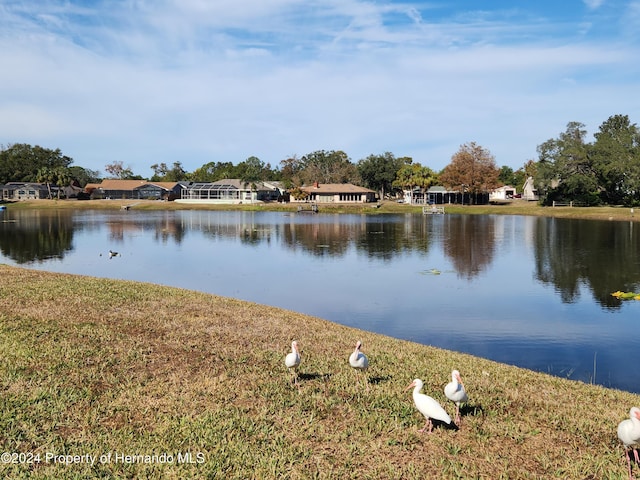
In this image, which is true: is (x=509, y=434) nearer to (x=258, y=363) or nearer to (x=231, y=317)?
(x=258, y=363)

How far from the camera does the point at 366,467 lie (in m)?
6.79

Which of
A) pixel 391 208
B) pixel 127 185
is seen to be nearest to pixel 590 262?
pixel 391 208

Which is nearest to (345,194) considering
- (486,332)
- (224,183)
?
(224,183)

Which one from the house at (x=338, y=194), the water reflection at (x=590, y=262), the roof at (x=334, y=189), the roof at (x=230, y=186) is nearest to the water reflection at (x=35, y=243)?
the water reflection at (x=590, y=262)

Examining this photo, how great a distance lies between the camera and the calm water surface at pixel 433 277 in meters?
17.6

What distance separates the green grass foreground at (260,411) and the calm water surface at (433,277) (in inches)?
228

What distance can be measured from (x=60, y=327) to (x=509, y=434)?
1055 cm

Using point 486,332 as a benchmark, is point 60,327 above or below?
above

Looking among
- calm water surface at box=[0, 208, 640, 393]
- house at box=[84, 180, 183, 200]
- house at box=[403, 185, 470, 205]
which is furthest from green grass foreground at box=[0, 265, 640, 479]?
house at box=[84, 180, 183, 200]

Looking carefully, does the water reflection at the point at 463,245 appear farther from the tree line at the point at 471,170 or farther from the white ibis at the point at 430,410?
the tree line at the point at 471,170

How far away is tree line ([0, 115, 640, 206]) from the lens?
97125mm

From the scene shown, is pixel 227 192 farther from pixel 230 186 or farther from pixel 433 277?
pixel 433 277

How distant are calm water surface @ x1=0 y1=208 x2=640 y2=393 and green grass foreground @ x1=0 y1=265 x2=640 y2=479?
5781mm

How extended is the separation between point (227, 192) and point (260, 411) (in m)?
137
